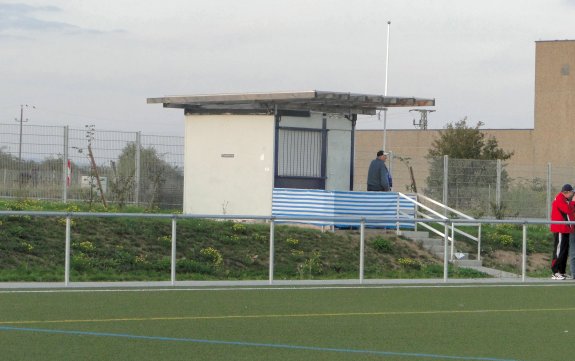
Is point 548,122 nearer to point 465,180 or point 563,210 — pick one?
point 465,180

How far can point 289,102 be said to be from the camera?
29.1 meters

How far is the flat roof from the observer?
28453 millimetres

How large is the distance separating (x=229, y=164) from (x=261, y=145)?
1.04 m

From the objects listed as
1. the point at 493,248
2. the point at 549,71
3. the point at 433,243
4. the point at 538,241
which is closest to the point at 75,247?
the point at 433,243

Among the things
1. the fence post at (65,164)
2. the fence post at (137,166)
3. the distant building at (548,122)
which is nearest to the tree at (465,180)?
the fence post at (137,166)

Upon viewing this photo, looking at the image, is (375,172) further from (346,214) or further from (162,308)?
(162,308)

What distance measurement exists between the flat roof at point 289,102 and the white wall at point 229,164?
0.83ft

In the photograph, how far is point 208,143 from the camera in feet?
98.6

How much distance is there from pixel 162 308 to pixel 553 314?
5162 millimetres

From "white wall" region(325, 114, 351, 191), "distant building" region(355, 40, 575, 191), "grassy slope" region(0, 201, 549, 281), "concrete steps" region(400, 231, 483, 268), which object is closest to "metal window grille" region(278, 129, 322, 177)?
"white wall" region(325, 114, 351, 191)

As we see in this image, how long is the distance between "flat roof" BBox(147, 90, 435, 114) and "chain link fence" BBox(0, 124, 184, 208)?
137cm

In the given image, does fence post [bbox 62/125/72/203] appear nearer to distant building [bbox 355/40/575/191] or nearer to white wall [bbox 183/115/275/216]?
white wall [bbox 183/115/275/216]

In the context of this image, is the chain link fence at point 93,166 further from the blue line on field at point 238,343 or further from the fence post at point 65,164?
the blue line on field at point 238,343

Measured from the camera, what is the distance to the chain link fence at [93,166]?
2941cm
